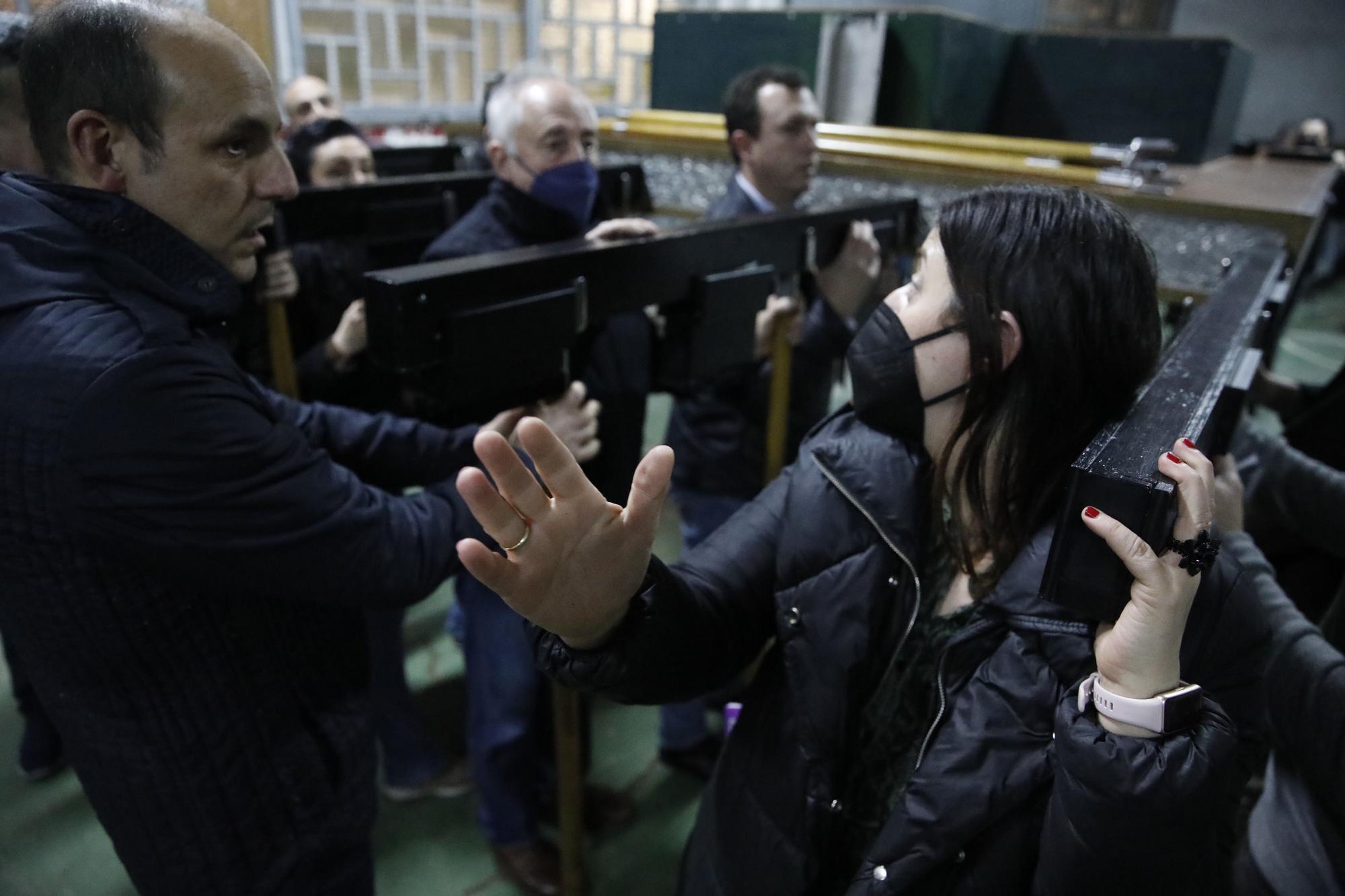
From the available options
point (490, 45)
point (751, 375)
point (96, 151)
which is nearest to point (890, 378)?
point (96, 151)

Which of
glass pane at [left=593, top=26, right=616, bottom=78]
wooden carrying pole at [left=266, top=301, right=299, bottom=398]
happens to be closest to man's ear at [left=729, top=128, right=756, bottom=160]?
wooden carrying pole at [left=266, top=301, right=299, bottom=398]

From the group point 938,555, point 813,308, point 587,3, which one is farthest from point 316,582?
point 587,3

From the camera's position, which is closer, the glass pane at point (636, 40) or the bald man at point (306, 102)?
the bald man at point (306, 102)

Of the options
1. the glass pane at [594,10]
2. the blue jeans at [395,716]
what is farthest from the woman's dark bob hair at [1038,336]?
the glass pane at [594,10]

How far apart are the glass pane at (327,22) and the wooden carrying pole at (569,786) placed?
13.7 ft

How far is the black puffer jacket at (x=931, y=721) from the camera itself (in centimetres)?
69

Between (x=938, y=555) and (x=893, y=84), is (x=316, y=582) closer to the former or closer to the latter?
(x=938, y=555)

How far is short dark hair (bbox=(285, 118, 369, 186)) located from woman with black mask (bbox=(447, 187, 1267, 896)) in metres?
1.78

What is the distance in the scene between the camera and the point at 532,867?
171 centimetres

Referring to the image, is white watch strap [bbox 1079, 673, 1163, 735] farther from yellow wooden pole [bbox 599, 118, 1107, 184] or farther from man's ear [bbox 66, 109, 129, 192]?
yellow wooden pole [bbox 599, 118, 1107, 184]

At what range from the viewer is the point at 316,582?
3.10 ft

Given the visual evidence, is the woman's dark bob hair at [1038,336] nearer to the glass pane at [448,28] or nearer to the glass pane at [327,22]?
the glass pane at [327,22]

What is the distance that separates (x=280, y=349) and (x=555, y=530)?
120 cm

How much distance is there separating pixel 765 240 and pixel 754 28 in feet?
5.80
